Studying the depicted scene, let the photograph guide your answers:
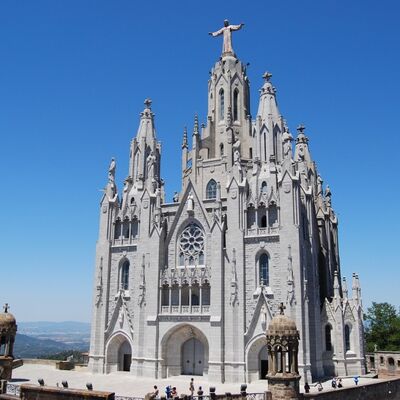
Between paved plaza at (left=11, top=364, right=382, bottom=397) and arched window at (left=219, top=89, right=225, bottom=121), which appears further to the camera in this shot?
arched window at (left=219, top=89, right=225, bottom=121)

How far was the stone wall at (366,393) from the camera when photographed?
26569 mm

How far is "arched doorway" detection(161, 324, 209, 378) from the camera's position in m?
40.2

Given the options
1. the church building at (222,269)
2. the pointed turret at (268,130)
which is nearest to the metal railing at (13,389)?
the church building at (222,269)

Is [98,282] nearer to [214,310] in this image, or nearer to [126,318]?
[126,318]

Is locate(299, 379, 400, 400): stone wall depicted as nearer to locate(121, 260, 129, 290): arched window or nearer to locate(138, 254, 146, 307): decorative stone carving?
locate(138, 254, 146, 307): decorative stone carving

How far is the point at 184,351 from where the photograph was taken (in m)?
41.8

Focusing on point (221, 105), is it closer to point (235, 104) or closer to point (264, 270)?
point (235, 104)

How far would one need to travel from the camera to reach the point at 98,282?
4500 cm

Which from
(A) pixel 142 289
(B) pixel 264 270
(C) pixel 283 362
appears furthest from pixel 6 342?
(B) pixel 264 270

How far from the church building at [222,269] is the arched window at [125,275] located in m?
0.10

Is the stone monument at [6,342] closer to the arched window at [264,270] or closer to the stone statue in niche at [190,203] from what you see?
the stone statue in niche at [190,203]

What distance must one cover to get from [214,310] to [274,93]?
21700 mm

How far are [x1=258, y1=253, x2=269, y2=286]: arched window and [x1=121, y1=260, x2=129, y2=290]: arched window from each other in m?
13.0

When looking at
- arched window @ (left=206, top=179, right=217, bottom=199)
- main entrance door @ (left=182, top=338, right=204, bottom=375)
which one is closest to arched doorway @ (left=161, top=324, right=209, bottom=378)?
main entrance door @ (left=182, top=338, right=204, bottom=375)
